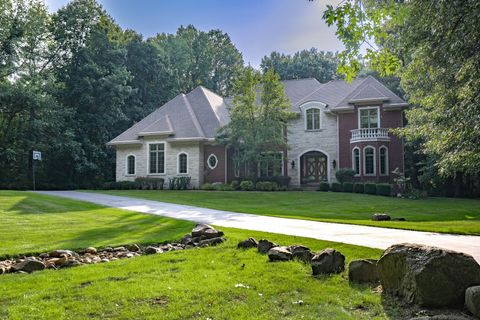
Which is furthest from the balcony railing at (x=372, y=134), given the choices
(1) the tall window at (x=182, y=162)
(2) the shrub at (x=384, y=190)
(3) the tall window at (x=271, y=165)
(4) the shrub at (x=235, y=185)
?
(1) the tall window at (x=182, y=162)

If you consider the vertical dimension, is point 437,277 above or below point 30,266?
above

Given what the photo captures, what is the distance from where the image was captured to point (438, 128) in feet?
42.9

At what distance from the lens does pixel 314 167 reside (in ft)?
97.4

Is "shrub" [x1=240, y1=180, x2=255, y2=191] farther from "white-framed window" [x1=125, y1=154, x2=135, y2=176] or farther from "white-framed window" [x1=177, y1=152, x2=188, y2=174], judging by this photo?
"white-framed window" [x1=125, y1=154, x2=135, y2=176]

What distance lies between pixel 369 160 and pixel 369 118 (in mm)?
2812

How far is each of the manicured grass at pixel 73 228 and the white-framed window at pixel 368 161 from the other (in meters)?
17.1

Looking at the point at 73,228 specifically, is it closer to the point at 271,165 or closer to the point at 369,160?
the point at 271,165

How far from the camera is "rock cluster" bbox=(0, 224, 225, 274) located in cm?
686

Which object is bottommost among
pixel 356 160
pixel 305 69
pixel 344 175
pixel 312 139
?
pixel 344 175

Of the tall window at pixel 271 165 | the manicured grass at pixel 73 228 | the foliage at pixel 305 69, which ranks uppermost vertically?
the foliage at pixel 305 69

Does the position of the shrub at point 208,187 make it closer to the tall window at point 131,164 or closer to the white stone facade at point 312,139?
the white stone facade at point 312,139

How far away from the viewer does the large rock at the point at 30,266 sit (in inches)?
266

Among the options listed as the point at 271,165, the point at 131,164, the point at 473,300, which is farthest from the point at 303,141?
the point at 473,300

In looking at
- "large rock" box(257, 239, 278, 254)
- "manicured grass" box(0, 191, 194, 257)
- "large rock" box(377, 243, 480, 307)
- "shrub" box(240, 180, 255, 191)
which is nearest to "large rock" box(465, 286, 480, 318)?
"large rock" box(377, 243, 480, 307)
